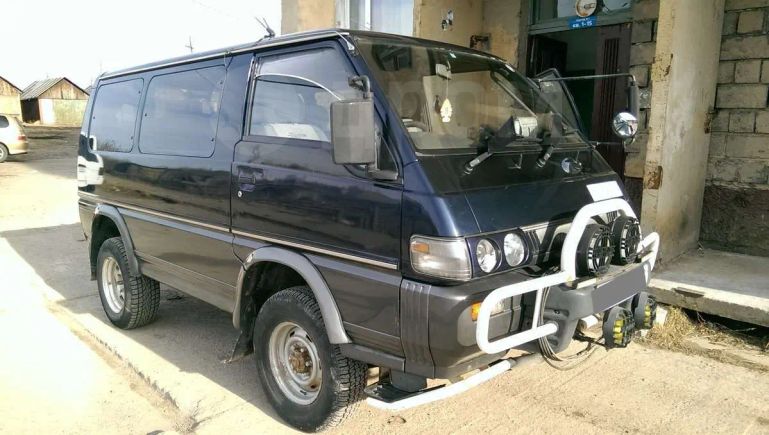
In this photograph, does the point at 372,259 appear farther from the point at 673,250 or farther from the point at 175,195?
the point at 673,250

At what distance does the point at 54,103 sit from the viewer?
48.1 metres

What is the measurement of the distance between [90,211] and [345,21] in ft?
20.4

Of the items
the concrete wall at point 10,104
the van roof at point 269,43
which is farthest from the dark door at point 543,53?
the concrete wall at point 10,104

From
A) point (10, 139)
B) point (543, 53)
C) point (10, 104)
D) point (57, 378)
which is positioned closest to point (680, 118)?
point (543, 53)

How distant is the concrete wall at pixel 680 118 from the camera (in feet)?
16.3

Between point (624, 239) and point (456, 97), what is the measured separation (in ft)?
4.17

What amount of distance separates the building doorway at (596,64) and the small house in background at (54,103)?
158 ft

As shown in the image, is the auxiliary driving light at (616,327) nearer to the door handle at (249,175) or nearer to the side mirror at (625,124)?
the side mirror at (625,124)

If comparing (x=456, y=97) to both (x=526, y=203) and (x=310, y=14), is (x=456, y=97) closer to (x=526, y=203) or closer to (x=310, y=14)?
(x=526, y=203)

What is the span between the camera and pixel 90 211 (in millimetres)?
5258

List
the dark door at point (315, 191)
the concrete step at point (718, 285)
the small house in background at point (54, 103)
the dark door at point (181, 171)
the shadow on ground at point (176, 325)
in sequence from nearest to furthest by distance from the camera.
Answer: the dark door at point (315, 191), the dark door at point (181, 171), the shadow on ground at point (176, 325), the concrete step at point (718, 285), the small house in background at point (54, 103)

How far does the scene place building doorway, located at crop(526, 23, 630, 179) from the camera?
6.71 meters

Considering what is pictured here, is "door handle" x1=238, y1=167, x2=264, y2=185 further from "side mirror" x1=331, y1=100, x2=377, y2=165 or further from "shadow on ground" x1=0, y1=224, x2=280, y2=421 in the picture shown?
"shadow on ground" x1=0, y1=224, x2=280, y2=421

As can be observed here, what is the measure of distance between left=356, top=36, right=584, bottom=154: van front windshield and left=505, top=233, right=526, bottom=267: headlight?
1.55 feet
